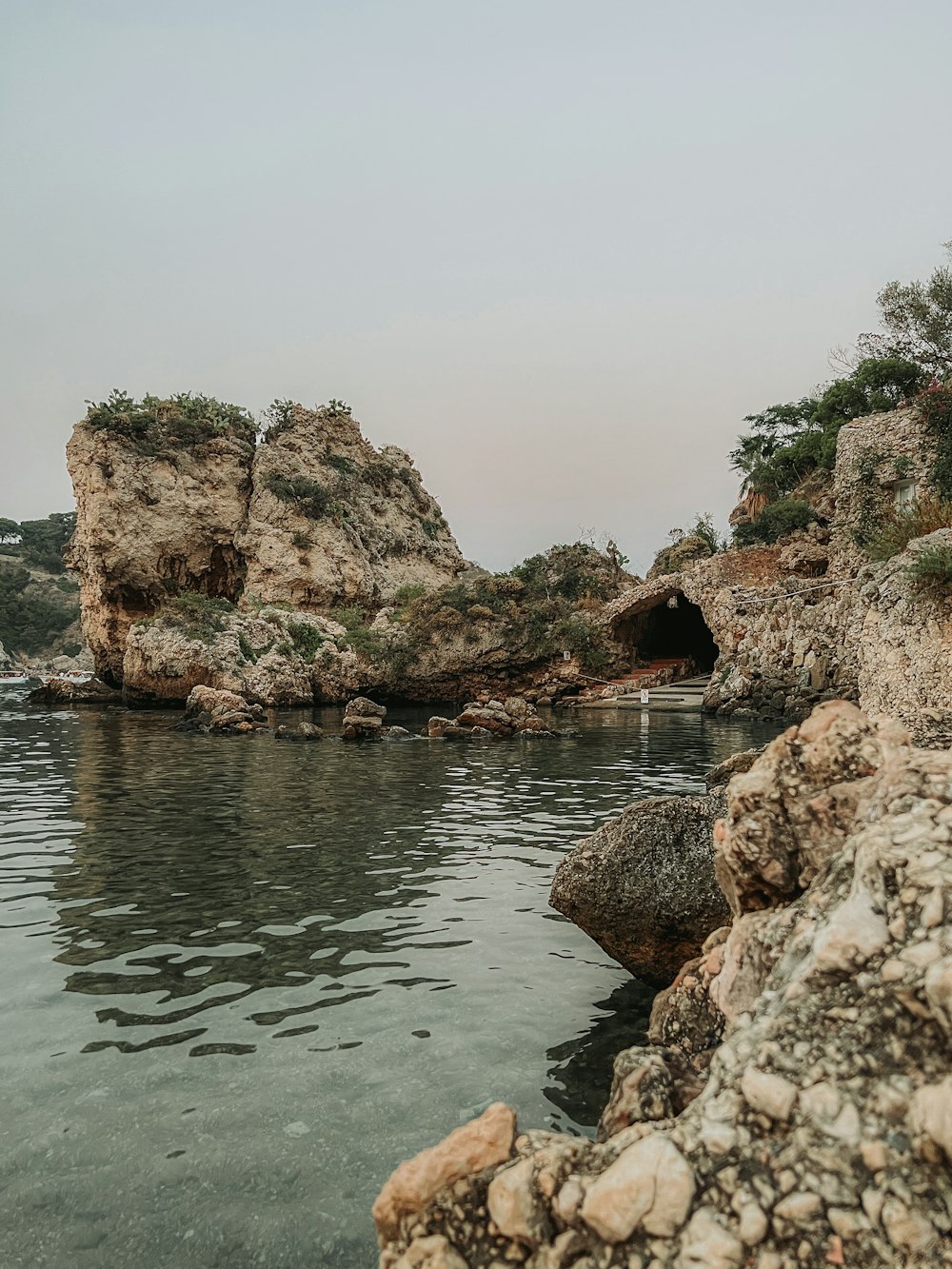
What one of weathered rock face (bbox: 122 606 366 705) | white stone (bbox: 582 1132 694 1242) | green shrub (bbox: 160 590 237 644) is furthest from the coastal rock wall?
white stone (bbox: 582 1132 694 1242)

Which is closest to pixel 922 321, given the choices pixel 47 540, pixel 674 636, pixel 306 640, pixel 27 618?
pixel 674 636

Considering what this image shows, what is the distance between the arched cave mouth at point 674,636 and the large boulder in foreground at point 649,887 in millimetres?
37006

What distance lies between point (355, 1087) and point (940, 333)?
3872 centimetres

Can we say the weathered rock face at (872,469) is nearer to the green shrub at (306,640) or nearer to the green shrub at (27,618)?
the green shrub at (306,640)

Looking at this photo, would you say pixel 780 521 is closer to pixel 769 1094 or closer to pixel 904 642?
pixel 904 642

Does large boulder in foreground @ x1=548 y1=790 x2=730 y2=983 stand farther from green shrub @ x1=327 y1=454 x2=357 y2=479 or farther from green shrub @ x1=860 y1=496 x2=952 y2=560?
green shrub @ x1=327 y1=454 x2=357 y2=479

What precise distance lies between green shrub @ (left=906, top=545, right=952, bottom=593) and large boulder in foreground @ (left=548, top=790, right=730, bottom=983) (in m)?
8.83

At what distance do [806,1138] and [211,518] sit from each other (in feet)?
154

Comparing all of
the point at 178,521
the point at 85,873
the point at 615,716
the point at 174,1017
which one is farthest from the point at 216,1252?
A: the point at 178,521

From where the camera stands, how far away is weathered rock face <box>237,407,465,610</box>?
1774 inches

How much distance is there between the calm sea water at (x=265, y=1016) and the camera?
336 cm

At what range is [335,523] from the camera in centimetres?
4728

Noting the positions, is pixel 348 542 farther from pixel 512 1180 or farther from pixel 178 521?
pixel 512 1180

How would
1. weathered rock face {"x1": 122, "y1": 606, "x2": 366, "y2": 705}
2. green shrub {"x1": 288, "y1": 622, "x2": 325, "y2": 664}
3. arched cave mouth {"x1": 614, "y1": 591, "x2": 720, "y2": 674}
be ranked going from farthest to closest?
1. arched cave mouth {"x1": 614, "y1": 591, "x2": 720, "y2": 674}
2. green shrub {"x1": 288, "y1": 622, "x2": 325, "y2": 664}
3. weathered rock face {"x1": 122, "y1": 606, "x2": 366, "y2": 705}
